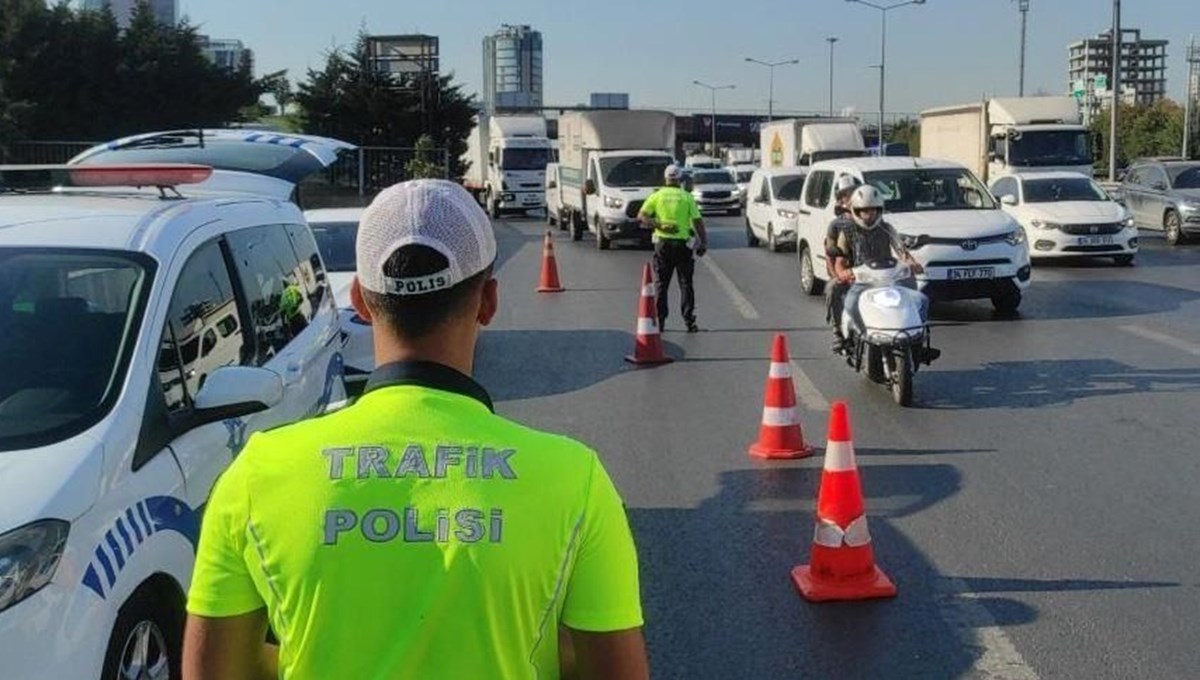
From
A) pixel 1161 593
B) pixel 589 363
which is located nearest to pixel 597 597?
pixel 1161 593

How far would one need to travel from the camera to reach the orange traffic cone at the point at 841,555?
5.67 meters

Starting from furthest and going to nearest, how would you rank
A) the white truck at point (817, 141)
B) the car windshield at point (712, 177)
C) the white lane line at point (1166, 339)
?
the car windshield at point (712, 177) < the white truck at point (817, 141) < the white lane line at point (1166, 339)

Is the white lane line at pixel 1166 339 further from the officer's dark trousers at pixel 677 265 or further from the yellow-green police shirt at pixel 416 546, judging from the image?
the yellow-green police shirt at pixel 416 546

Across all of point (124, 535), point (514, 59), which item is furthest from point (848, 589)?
point (514, 59)

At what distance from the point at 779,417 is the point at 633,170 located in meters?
21.0

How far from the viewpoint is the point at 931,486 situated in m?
7.66

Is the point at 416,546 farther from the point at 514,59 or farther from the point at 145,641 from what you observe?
the point at 514,59

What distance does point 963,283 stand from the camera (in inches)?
596

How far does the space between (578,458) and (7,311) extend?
3.03 m

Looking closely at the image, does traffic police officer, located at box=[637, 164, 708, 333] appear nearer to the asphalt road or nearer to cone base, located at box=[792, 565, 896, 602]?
the asphalt road

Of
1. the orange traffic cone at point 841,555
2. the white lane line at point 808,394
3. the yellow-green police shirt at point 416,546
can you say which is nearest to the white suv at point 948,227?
the white lane line at point 808,394

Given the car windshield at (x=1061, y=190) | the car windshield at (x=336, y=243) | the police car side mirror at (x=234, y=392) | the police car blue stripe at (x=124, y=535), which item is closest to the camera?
the police car blue stripe at (x=124, y=535)

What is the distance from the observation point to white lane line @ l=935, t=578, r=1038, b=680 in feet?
16.0

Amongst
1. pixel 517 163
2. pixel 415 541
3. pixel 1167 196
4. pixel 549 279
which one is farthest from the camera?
pixel 517 163
